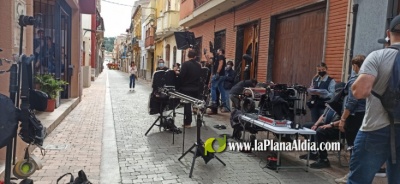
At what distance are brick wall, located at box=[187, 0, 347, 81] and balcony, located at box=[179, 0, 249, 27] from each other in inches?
9.5

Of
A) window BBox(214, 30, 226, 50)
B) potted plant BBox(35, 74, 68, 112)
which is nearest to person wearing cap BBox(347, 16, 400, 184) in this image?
potted plant BBox(35, 74, 68, 112)

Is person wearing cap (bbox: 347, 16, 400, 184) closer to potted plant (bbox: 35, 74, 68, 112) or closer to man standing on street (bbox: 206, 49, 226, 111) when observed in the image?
man standing on street (bbox: 206, 49, 226, 111)

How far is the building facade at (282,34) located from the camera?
22.8ft

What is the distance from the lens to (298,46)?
8.43m

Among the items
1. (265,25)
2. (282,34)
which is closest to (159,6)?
(265,25)

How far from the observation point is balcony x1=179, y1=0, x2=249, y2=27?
11687mm

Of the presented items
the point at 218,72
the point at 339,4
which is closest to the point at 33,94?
the point at 339,4

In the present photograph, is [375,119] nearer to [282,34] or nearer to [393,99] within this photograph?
[393,99]

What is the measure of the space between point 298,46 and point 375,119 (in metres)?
5.94

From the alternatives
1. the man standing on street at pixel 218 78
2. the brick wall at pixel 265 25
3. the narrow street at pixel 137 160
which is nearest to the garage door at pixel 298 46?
the brick wall at pixel 265 25

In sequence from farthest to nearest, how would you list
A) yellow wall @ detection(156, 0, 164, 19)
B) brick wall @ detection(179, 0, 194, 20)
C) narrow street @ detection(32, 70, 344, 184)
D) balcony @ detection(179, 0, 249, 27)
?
yellow wall @ detection(156, 0, 164, 19)
brick wall @ detection(179, 0, 194, 20)
balcony @ detection(179, 0, 249, 27)
narrow street @ detection(32, 70, 344, 184)

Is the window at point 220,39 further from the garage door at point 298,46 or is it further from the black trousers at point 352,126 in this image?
the black trousers at point 352,126

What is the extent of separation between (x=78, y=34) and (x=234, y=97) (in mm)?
6932

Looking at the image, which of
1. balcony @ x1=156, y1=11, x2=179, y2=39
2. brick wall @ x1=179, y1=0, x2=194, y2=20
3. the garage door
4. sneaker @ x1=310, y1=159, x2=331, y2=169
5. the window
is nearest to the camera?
sneaker @ x1=310, y1=159, x2=331, y2=169
